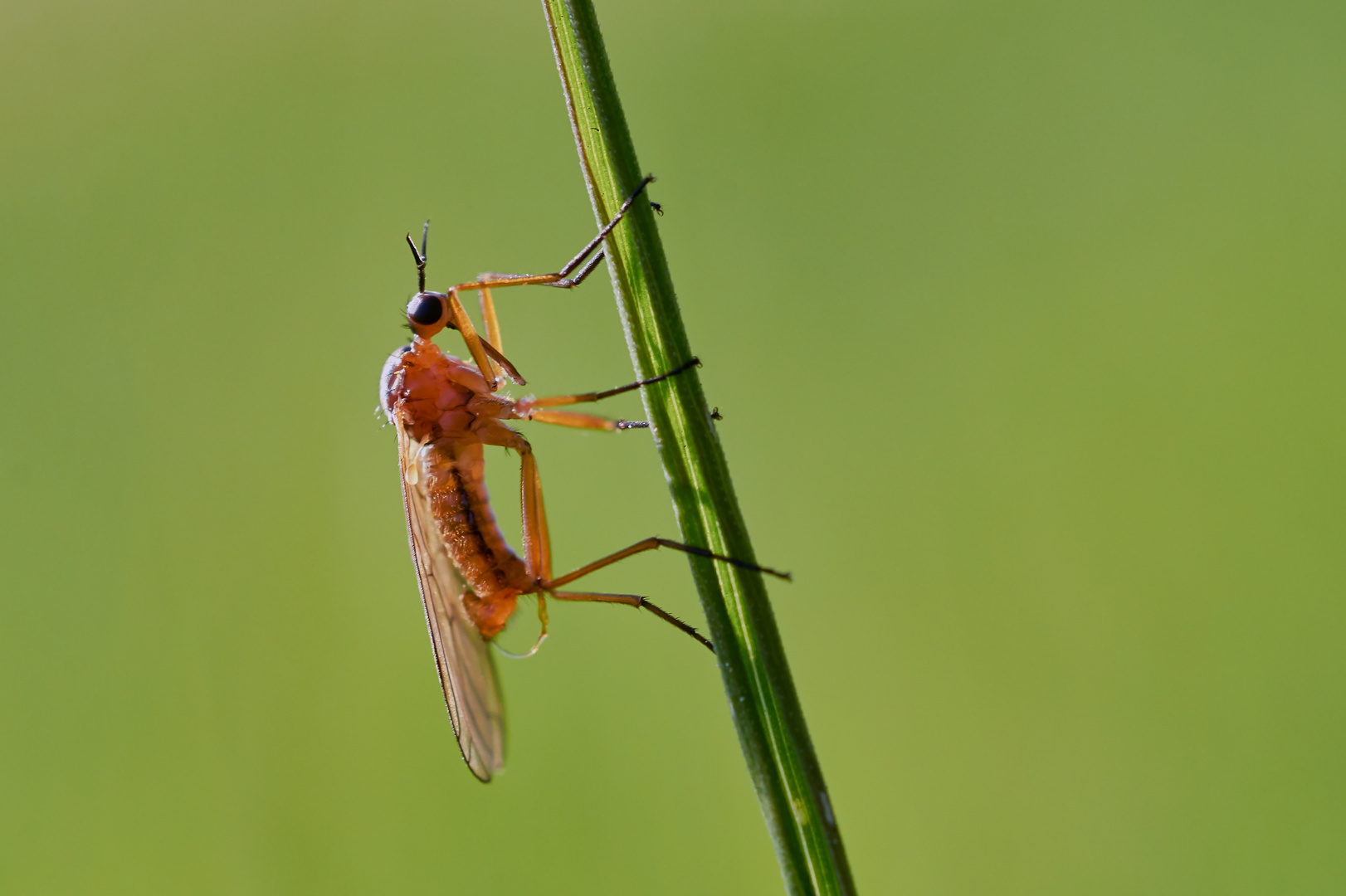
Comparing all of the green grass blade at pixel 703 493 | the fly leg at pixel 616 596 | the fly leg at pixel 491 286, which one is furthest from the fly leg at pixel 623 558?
the fly leg at pixel 491 286

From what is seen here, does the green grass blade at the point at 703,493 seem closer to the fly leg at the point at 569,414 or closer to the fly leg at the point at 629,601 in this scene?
the fly leg at the point at 569,414

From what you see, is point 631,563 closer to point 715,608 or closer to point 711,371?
point 711,371

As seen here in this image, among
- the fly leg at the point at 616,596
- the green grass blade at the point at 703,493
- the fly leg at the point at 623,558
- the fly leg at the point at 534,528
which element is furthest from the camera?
the fly leg at the point at 534,528

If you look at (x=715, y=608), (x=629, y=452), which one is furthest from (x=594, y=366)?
(x=715, y=608)

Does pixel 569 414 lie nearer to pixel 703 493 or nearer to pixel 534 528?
pixel 534 528

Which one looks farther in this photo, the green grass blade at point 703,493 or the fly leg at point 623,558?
the fly leg at point 623,558

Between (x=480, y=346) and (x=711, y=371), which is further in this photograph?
A: (x=711, y=371)

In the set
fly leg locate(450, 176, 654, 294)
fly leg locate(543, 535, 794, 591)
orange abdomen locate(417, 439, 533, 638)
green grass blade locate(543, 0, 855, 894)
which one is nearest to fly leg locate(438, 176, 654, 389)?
fly leg locate(450, 176, 654, 294)

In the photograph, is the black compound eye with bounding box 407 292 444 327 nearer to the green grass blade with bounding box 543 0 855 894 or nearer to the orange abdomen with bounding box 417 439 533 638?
the orange abdomen with bounding box 417 439 533 638

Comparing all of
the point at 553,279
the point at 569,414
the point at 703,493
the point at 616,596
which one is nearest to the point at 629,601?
the point at 616,596
